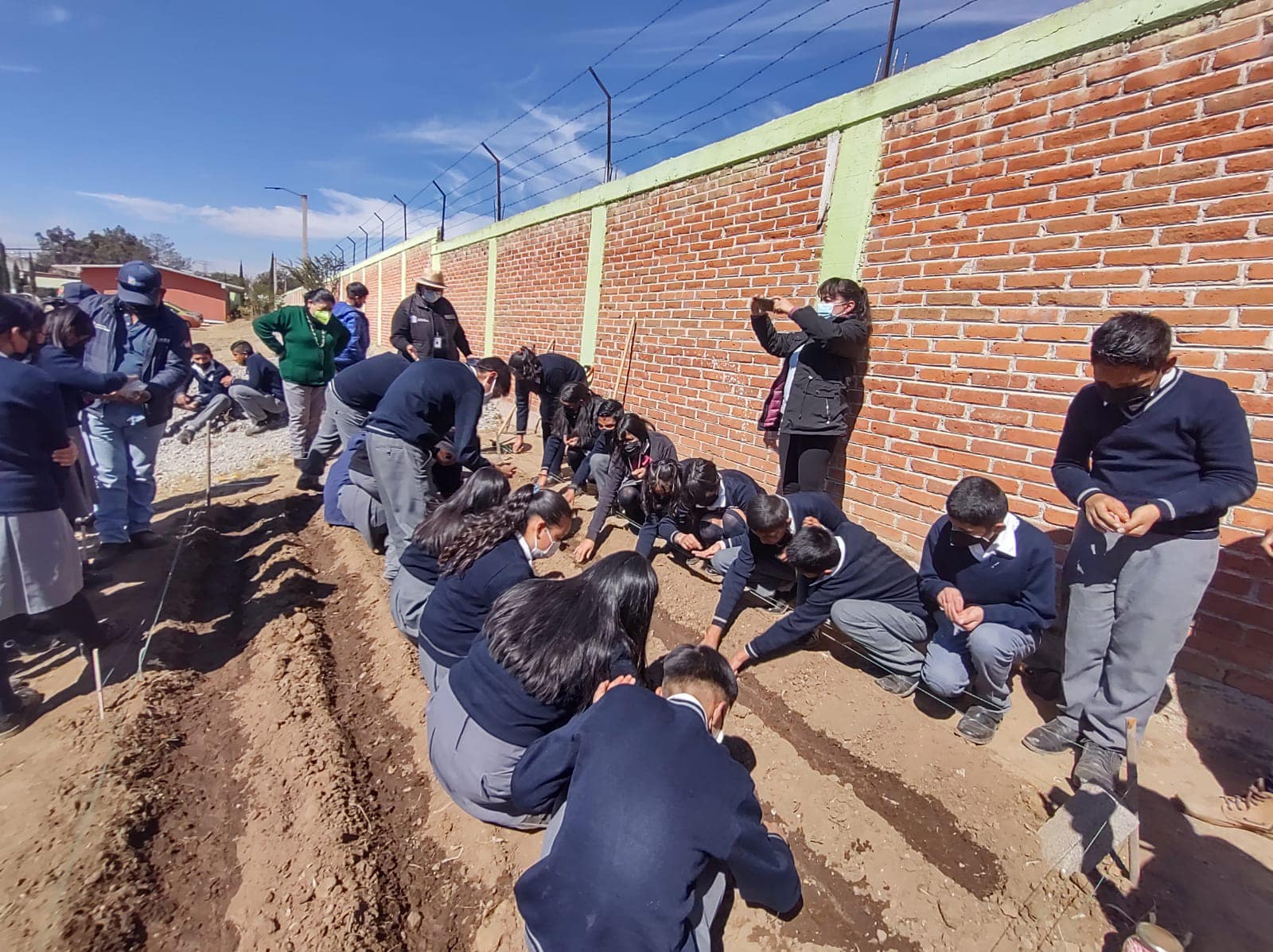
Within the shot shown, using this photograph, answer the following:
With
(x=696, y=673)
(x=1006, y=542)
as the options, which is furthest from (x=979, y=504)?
(x=696, y=673)

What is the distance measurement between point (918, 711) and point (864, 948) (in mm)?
1197

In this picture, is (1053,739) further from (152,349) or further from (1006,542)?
(152,349)

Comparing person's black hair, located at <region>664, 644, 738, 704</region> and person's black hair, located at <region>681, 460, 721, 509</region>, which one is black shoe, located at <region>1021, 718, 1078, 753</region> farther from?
person's black hair, located at <region>681, 460, 721, 509</region>

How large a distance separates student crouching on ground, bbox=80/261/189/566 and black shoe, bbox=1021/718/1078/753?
18.4 feet

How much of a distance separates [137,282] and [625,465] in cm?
370

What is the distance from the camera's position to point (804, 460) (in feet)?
11.9

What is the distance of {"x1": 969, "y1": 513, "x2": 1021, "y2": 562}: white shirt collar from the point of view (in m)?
2.53

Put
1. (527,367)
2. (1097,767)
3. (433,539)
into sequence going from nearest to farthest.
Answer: (1097,767) → (433,539) → (527,367)

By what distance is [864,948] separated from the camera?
179 cm

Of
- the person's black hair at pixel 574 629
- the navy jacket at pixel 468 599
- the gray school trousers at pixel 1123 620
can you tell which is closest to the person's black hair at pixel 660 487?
the navy jacket at pixel 468 599

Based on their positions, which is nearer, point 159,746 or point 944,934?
point 944,934

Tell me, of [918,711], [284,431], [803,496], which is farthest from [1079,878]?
[284,431]

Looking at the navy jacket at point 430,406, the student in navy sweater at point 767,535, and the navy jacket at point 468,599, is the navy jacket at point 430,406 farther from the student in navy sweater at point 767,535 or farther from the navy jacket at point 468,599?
the student in navy sweater at point 767,535

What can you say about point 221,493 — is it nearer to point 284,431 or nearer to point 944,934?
point 284,431
